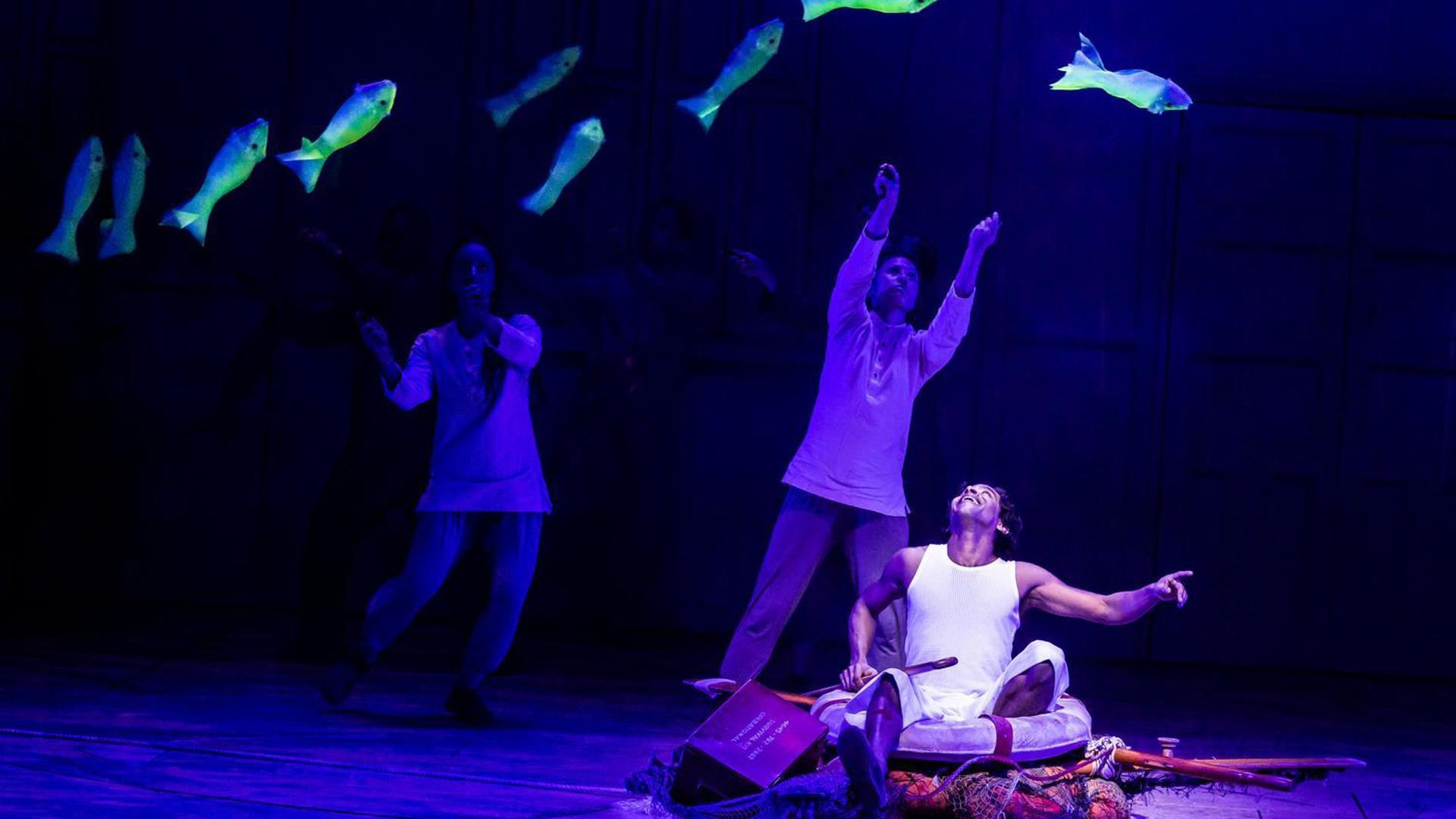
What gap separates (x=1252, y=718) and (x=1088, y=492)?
4.72 ft

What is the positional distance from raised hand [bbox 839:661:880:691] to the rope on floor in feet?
2.15

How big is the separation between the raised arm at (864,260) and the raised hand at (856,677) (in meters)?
1.37

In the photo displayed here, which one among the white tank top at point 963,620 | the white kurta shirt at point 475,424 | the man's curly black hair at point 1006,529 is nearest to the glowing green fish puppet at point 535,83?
the white kurta shirt at point 475,424

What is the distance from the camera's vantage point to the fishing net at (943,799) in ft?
13.9

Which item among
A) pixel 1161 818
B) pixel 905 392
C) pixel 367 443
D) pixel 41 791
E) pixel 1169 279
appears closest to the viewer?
pixel 41 791

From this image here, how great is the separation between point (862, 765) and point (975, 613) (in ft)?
2.70

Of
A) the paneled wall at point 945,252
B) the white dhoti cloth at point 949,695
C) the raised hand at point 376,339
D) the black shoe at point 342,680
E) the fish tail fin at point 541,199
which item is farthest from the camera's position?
the paneled wall at point 945,252

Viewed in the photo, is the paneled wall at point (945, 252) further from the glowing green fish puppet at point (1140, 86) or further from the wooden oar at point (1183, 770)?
the wooden oar at point (1183, 770)

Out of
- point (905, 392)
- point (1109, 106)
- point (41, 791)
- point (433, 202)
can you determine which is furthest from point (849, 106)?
point (41, 791)

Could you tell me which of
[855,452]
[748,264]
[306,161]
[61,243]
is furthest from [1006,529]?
[61,243]

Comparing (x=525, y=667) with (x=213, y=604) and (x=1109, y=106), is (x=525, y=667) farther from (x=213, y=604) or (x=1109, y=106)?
(x=1109, y=106)

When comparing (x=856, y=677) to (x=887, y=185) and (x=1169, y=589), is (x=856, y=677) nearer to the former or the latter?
(x=1169, y=589)

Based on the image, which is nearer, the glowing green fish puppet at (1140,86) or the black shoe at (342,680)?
the black shoe at (342,680)

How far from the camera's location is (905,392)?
5609mm
